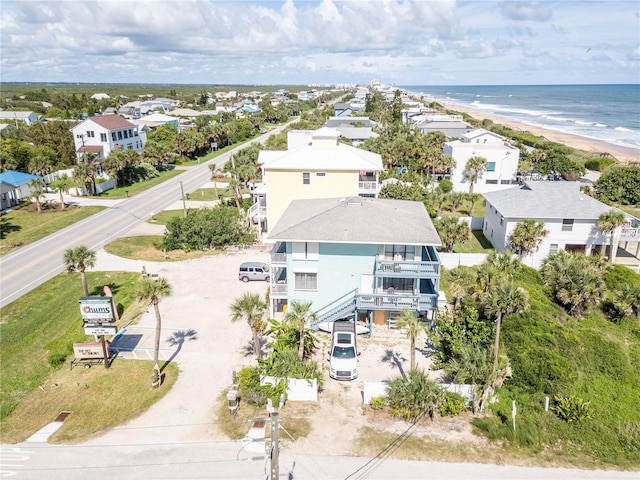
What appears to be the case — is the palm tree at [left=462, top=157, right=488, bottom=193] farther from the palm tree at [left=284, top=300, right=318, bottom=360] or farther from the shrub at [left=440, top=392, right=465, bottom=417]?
Answer: the palm tree at [left=284, top=300, right=318, bottom=360]

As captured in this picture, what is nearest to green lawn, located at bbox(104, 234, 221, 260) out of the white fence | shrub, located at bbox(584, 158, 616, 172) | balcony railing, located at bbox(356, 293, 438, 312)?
balcony railing, located at bbox(356, 293, 438, 312)

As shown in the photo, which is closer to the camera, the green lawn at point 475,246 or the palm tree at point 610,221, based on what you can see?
the palm tree at point 610,221

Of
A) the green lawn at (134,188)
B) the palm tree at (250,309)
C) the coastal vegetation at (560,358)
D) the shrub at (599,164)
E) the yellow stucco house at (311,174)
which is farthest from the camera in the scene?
the shrub at (599,164)

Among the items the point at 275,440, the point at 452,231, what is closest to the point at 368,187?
the point at 452,231

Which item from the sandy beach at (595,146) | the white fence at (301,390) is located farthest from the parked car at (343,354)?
the sandy beach at (595,146)

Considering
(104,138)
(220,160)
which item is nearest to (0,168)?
(104,138)

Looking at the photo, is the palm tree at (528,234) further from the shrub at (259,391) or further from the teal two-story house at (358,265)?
the shrub at (259,391)

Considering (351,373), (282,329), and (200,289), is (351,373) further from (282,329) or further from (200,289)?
(200,289)
